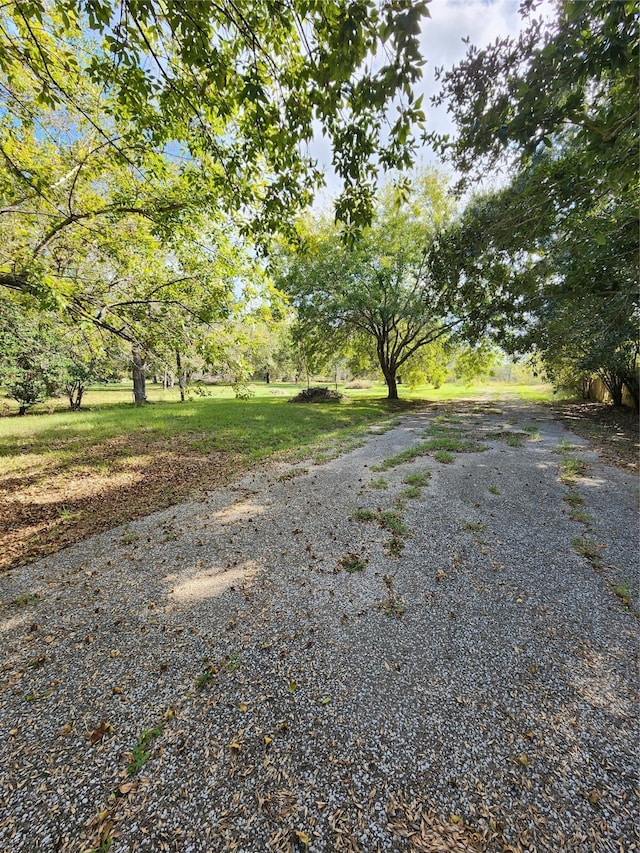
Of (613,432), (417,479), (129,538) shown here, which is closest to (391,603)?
(417,479)

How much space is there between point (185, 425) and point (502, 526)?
10178mm

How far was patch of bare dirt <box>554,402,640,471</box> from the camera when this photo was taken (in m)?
7.69

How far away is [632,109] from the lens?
9.34 feet

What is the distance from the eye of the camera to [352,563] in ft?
11.6

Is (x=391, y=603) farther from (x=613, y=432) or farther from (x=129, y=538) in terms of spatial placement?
(x=613, y=432)

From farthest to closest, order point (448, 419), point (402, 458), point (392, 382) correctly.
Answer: point (392, 382) → point (448, 419) → point (402, 458)

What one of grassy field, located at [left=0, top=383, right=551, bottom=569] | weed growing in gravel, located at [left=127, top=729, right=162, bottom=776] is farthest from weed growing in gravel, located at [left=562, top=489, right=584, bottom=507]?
weed growing in gravel, located at [left=127, top=729, right=162, bottom=776]

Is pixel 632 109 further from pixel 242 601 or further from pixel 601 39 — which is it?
pixel 242 601

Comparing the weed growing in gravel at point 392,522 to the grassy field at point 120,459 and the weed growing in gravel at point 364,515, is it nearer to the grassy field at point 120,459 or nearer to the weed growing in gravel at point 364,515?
the weed growing in gravel at point 364,515

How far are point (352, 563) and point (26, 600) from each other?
326 centimetres

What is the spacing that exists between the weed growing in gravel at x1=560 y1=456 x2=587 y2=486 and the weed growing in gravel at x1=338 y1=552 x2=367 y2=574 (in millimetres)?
4657

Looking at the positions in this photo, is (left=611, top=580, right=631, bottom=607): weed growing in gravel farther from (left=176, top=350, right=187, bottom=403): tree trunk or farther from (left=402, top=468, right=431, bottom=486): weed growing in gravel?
(left=176, top=350, right=187, bottom=403): tree trunk

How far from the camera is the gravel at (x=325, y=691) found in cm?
149

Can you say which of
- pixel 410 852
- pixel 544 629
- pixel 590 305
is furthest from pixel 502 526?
pixel 590 305
